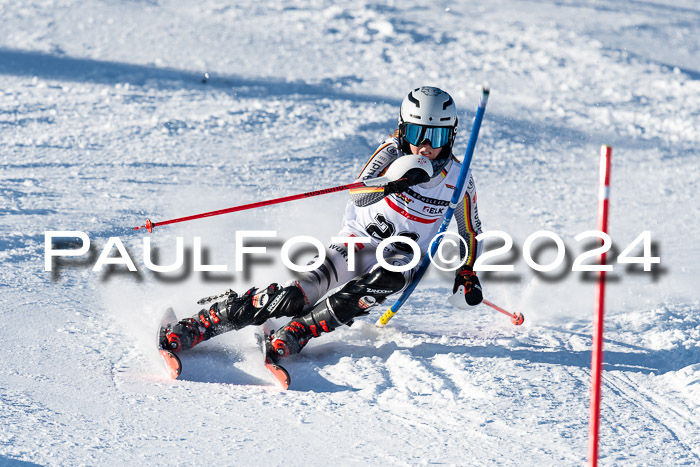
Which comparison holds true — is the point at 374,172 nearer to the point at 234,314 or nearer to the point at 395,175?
the point at 395,175

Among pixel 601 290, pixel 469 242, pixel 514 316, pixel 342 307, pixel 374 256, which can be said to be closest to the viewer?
pixel 601 290

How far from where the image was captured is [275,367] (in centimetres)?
436

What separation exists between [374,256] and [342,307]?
1.40ft

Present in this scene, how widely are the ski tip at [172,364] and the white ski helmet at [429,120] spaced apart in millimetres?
1751

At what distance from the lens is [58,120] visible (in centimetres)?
918

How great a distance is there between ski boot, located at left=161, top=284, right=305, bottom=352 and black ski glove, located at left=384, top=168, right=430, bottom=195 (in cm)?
77

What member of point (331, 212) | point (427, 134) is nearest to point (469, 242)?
point (427, 134)

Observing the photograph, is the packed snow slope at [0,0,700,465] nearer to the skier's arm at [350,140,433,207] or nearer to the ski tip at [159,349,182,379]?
the ski tip at [159,349,182,379]

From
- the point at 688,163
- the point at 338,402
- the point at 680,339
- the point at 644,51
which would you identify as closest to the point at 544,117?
the point at 688,163

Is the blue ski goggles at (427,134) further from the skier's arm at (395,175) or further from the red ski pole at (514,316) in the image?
the red ski pole at (514,316)

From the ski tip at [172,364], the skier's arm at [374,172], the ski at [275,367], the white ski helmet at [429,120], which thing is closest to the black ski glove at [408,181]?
the skier's arm at [374,172]

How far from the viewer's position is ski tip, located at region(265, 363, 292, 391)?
4.30m

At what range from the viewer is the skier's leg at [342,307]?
15.1ft

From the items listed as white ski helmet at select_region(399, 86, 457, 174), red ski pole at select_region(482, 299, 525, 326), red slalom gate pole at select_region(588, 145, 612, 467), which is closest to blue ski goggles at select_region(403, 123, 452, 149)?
white ski helmet at select_region(399, 86, 457, 174)
